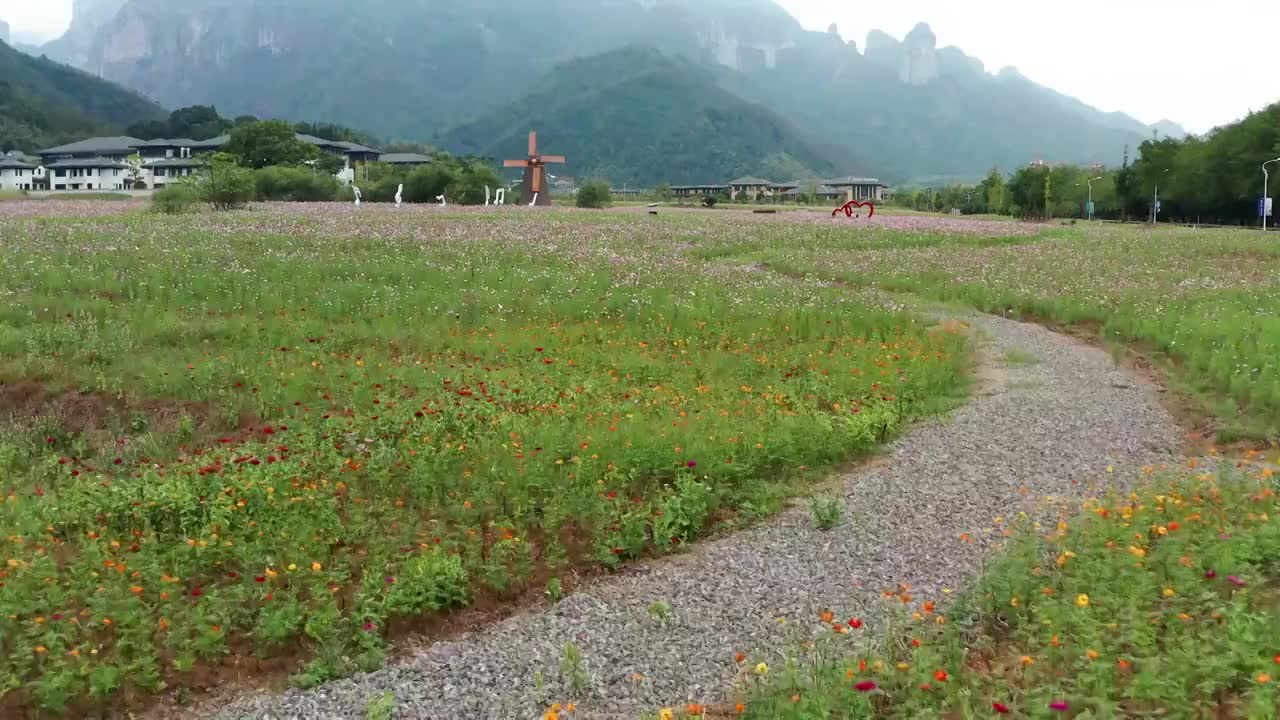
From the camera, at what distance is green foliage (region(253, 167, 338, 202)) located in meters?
81.6

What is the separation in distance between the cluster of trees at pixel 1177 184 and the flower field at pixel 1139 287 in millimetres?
42701

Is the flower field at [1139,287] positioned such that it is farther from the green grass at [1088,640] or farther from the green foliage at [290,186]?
the green foliage at [290,186]

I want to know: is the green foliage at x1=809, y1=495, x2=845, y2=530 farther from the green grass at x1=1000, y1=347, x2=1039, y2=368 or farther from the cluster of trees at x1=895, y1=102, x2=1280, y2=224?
the cluster of trees at x1=895, y1=102, x2=1280, y2=224

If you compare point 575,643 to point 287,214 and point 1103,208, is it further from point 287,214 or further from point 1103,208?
point 1103,208

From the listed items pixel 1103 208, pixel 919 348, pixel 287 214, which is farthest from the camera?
pixel 1103 208

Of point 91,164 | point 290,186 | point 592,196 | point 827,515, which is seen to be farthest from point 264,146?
point 827,515

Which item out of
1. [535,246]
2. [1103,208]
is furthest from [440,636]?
[1103,208]

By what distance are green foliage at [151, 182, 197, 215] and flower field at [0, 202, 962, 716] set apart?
27381mm

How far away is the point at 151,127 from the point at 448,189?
118 m

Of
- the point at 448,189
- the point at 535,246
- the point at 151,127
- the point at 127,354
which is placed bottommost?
the point at 127,354

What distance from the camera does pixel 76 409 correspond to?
14867 millimetres

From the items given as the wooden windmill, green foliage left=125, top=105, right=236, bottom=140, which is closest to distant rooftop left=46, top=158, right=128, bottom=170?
green foliage left=125, top=105, right=236, bottom=140

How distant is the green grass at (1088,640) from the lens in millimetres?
6043

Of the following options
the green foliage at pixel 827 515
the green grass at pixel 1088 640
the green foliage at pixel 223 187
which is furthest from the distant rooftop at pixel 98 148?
the green grass at pixel 1088 640
